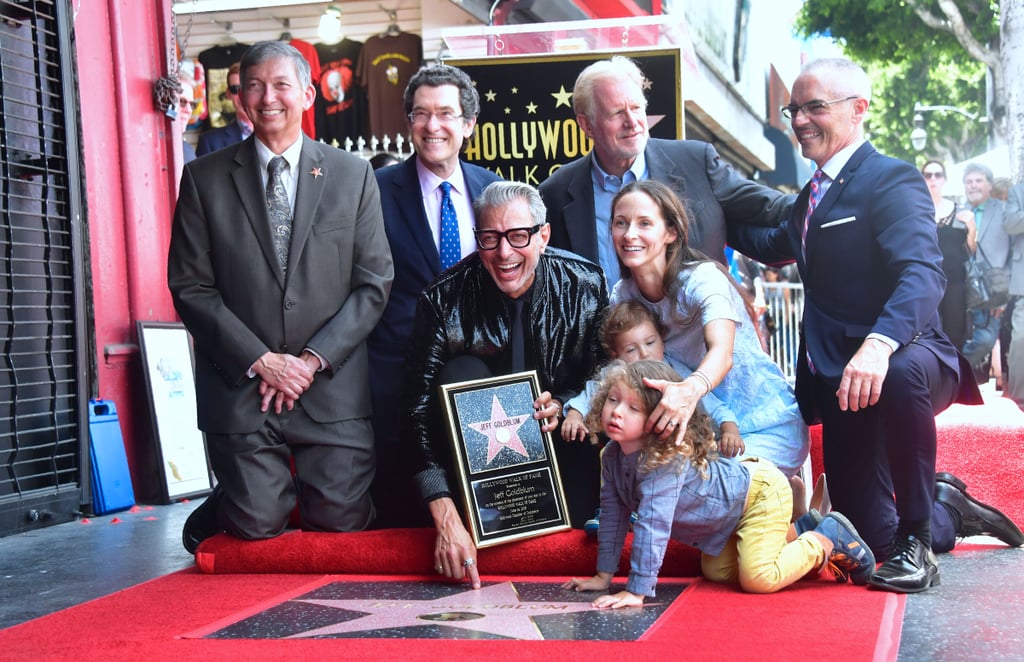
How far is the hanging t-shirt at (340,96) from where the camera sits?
13.6 metres

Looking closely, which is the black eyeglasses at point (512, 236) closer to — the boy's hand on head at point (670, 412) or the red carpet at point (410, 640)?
the boy's hand on head at point (670, 412)

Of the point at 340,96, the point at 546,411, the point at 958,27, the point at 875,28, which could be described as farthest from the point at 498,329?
the point at 875,28

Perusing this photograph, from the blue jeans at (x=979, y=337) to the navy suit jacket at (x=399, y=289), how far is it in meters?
6.95

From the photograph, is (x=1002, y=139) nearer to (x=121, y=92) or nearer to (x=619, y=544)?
(x=121, y=92)

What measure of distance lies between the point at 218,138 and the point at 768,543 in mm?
5142

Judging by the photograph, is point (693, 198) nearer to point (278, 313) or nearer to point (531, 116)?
point (278, 313)

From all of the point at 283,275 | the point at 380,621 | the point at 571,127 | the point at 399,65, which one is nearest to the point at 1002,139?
the point at 399,65

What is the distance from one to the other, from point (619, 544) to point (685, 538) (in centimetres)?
22

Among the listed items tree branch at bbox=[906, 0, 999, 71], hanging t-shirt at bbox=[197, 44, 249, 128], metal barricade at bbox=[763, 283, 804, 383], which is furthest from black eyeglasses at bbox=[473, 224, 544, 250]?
tree branch at bbox=[906, 0, 999, 71]

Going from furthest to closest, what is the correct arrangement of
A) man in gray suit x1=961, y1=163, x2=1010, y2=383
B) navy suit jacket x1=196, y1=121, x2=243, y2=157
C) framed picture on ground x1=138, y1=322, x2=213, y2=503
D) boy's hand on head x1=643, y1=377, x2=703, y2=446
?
man in gray suit x1=961, y1=163, x2=1010, y2=383 → navy suit jacket x1=196, y1=121, x2=243, y2=157 → framed picture on ground x1=138, y1=322, x2=213, y2=503 → boy's hand on head x1=643, y1=377, x2=703, y2=446

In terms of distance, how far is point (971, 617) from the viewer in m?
3.46

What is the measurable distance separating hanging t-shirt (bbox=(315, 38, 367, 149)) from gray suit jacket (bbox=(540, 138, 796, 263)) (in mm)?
8668

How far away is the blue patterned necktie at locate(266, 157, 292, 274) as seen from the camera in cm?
480

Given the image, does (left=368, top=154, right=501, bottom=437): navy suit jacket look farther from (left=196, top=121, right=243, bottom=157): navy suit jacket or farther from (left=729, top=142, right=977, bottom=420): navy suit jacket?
(left=196, top=121, right=243, bottom=157): navy suit jacket
